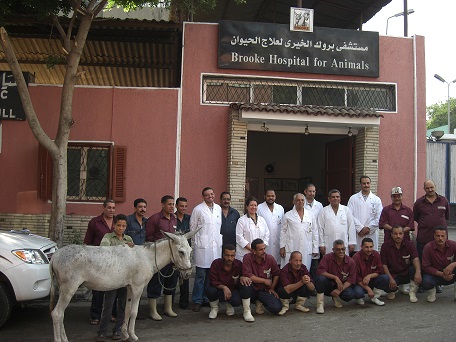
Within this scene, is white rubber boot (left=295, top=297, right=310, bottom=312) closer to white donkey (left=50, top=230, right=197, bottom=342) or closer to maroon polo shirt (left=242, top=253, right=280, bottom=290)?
maroon polo shirt (left=242, top=253, right=280, bottom=290)

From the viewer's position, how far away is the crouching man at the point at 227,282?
6948 millimetres

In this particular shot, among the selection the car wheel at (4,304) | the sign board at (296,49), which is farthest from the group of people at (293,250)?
the sign board at (296,49)

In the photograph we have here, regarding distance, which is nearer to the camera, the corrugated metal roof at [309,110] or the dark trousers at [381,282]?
the dark trousers at [381,282]

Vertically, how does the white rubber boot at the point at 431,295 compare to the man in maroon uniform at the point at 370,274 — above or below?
below

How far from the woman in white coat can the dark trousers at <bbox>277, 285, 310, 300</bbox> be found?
2.56 feet

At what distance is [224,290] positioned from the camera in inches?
274

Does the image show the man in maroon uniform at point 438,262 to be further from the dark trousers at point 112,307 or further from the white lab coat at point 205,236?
the dark trousers at point 112,307

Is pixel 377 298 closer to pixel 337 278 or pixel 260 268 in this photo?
pixel 337 278

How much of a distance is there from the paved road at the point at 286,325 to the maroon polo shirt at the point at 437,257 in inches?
20.9

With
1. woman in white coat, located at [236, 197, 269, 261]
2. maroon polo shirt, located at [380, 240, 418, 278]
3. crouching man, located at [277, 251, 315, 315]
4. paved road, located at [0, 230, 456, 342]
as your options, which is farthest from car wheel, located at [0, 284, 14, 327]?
maroon polo shirt, located at [380, 240, 418, 278]

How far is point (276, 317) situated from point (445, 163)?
39.9 ft

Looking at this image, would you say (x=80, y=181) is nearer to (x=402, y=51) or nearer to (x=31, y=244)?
(x=31, y=244)

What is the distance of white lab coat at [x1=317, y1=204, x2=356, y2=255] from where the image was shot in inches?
323

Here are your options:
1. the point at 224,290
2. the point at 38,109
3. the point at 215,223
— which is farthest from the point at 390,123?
the point at 38,109
